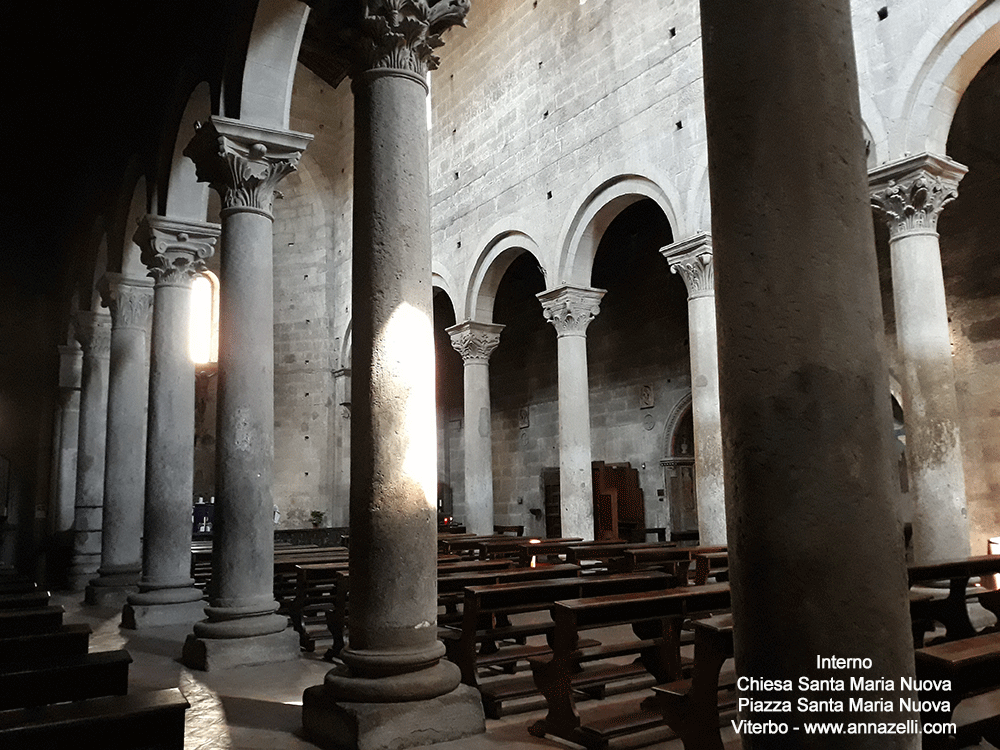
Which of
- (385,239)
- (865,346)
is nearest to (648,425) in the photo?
(385,239)

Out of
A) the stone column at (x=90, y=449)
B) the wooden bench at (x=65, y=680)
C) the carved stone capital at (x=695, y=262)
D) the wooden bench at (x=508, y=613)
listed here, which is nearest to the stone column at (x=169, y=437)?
the stone column at (x=90, y=449)

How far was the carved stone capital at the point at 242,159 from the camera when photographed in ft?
21.9

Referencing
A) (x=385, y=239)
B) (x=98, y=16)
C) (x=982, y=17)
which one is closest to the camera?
(x=385, y=239)

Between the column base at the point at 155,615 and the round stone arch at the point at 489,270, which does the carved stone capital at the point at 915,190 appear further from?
the column base at the point at 155,615

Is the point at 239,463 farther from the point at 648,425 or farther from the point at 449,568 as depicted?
the point at 648,425

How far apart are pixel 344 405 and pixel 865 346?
18.8 metres

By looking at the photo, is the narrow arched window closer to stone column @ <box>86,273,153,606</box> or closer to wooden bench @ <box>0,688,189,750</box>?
stone column @ <box>86,273,153,606</box>

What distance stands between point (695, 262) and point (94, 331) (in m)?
9.12

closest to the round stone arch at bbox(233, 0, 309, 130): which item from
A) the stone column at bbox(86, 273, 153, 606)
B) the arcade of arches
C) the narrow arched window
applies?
the arcade of arches

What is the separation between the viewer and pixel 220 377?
657cm

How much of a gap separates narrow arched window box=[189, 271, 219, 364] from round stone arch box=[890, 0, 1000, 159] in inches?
666

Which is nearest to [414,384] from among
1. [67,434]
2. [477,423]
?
[477,423]

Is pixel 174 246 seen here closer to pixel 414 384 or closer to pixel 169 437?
pixel 169 437

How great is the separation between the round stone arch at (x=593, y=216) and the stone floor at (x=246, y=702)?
8.41m
